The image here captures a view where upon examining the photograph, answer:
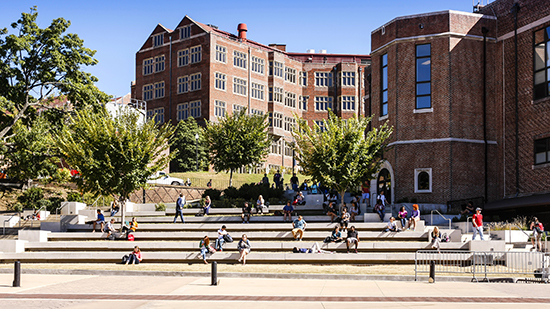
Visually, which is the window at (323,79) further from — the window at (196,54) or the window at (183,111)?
the window at (183,111)

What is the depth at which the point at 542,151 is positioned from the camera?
33.4 meters

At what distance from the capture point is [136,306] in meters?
15.5

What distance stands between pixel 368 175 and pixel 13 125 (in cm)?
2220

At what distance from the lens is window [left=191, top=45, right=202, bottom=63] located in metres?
68.5

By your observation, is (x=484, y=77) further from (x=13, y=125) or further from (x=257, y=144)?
(x=13, y=125)

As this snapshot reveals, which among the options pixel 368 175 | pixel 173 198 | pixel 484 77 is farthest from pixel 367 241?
pixel 173 198

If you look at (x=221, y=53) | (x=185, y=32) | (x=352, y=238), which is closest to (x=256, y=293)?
(x=352, y=238)

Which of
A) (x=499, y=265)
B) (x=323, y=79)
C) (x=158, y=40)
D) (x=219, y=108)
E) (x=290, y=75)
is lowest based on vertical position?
(x=499, y=265)

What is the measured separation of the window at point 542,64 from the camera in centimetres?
3331

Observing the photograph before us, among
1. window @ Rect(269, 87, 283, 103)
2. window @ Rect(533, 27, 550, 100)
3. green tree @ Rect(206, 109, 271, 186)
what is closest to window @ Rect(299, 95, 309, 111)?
window @ Rect(269, 87, 283, 103)

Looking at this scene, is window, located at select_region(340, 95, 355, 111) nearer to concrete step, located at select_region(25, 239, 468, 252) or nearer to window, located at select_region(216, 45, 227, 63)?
window, located at select_region(216, 45, 227, 63)

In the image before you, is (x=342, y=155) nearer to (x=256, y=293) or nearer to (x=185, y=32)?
(x=256, y=293)

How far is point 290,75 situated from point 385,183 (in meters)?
39.0

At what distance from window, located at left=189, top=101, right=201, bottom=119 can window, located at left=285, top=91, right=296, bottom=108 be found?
1131 cm
